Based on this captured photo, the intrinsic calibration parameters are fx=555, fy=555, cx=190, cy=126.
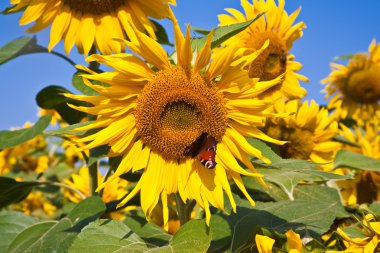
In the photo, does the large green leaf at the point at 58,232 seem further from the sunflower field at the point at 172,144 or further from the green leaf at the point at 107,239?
the green leaf at the point at 107,239

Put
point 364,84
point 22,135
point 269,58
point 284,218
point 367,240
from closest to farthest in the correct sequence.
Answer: point 367,240 → point 284,218 → point 22,135 → point 269,58 → point 364,84

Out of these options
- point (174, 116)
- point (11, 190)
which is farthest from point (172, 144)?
point (11, 190)

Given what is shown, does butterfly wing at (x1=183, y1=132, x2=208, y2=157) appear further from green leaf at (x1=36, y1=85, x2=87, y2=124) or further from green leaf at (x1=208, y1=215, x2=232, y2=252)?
green leaf at (x1=36, y1=85, x2=87, y2=124)

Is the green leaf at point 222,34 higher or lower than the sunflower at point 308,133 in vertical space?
higher

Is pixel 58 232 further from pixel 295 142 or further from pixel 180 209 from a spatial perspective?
pixel 295 142

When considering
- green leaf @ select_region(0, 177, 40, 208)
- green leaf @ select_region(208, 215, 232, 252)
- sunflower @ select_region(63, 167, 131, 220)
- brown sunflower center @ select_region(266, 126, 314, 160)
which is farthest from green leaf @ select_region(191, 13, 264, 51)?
sunflower @ select_region(63, 167, 131, 220)

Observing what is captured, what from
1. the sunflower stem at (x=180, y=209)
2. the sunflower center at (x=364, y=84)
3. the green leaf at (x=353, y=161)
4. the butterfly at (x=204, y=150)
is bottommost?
the sunflower stem at (x=180, y=209)

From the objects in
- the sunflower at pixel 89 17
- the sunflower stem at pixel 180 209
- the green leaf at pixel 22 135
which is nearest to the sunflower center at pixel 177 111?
the sunflower stem at pixel 180 209
